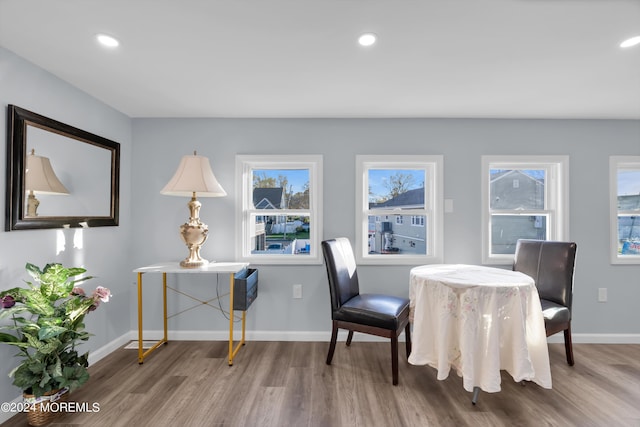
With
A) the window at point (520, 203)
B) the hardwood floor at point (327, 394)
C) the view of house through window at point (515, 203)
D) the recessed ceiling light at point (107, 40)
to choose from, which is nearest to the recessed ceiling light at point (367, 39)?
the recessed ceiling light at point (107, 40)

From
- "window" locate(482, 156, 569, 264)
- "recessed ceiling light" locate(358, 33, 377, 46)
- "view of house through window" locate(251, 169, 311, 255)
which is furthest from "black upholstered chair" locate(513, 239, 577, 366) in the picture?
"recessed ceiling light" locate(358, 33, 377, 46)

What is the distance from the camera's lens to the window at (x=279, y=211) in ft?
9.91

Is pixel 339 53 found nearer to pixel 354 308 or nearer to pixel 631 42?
pixel 631 42

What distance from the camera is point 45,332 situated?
1.67 meters

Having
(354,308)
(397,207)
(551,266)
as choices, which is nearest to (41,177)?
(354,308)

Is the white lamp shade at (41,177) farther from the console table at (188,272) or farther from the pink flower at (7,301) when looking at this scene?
the console table at (188,272)

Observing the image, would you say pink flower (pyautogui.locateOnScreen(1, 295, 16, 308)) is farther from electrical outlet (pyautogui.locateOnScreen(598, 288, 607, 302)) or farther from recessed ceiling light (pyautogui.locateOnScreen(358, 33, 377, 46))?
electrical outlet (pyautogui.locateOnScreen(598, 288, 607, 302))

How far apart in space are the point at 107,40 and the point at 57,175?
3.58ft

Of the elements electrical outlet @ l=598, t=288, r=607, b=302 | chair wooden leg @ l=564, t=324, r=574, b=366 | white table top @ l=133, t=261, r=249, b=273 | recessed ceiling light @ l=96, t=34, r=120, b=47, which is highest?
recessed ceiling light @ l=96, t=34, r=120, b=47

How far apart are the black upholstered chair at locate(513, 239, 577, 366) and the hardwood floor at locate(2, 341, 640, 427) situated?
40 cm

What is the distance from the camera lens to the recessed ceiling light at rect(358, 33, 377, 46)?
64.9 inches

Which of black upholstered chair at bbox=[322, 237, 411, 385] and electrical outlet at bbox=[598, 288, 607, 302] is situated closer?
black upholstered chair at bbox=[322, 237, 411, 385]

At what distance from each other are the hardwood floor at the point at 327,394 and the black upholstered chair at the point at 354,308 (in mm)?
235

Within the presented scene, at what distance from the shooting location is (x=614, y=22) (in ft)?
5.03
